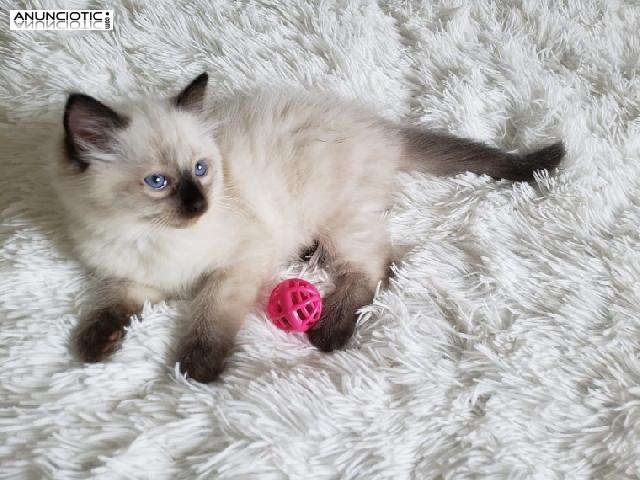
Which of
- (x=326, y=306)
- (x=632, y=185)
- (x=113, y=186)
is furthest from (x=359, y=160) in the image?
(x=632, y=185)

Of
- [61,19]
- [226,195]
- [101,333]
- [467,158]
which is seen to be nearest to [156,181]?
[226,195]

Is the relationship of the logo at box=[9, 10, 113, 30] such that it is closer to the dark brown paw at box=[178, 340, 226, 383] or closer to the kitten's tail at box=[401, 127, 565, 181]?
the kitten's tail at box=[401, 127, 565, 181]

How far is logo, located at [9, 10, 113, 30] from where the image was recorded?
57.3 inches

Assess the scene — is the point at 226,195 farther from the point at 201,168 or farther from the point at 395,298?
the point at 395,298

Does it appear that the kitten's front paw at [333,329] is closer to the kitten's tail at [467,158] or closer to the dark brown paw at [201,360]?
the dark brown paw at [201,360]

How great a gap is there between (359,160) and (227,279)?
→ 0.40 metres

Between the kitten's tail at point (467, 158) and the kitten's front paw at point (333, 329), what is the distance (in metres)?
0.44

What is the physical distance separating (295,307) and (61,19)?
1128 mm

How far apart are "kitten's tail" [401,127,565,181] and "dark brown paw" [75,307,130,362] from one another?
73cm

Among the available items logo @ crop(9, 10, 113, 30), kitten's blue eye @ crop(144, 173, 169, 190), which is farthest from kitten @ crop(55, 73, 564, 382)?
logo @ crop(9, 10, 113, 30)

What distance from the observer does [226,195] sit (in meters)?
1.10

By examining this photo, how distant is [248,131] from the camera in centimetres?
117

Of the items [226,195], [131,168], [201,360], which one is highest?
[131,168]

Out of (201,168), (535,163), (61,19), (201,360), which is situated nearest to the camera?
(201,360)
